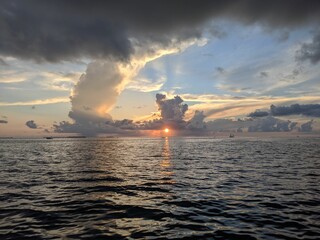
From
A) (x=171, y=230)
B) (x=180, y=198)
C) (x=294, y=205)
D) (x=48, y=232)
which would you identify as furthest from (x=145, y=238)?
(x=294, y=205)

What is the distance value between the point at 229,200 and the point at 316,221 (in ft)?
21.2

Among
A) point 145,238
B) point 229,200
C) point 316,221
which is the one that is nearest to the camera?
point 145,238

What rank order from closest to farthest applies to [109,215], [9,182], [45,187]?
[109,215], [45,187], [9,182]

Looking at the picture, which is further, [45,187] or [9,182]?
[9,182]

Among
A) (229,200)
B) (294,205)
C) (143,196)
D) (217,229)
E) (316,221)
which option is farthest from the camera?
(143,196)

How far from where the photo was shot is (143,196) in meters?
23.2

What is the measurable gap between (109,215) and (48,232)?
410 cm

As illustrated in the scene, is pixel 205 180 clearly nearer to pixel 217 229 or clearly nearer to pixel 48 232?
pixel 217 229

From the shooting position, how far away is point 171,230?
14836 millimetres

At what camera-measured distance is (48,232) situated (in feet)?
47.1

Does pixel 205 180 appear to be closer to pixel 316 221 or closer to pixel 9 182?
pixel 316 221

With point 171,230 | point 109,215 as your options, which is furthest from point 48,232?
point 171,230

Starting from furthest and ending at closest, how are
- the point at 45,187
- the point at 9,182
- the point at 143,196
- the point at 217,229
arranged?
the point at 9,182, the point at 45,187, the point at 143,196, the point at 217,229

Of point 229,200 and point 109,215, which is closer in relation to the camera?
point 109,215
